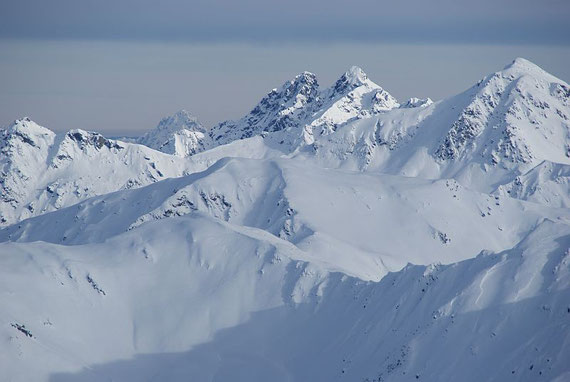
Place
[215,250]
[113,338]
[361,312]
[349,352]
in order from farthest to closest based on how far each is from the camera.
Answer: [215,250] < [113,338] < [361,312] < [349,352]

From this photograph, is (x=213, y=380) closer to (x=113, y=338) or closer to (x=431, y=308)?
(x=113, y=338)

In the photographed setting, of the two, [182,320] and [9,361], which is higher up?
[9,361]

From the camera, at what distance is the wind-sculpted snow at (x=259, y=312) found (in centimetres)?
11675

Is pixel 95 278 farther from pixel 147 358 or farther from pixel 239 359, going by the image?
pixel 239 359

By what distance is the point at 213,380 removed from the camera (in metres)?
150

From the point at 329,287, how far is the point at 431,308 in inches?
Answer: 1478

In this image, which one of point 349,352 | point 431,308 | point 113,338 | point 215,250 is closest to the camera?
point 431,308

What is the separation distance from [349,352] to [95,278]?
54.4 meters

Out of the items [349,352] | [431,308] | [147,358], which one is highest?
[431,308]

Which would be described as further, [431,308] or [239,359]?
[239,359]

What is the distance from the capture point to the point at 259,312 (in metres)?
168

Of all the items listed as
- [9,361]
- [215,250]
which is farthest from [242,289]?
[9,361]

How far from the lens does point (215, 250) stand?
181 metres

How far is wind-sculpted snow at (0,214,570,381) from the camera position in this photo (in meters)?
117
